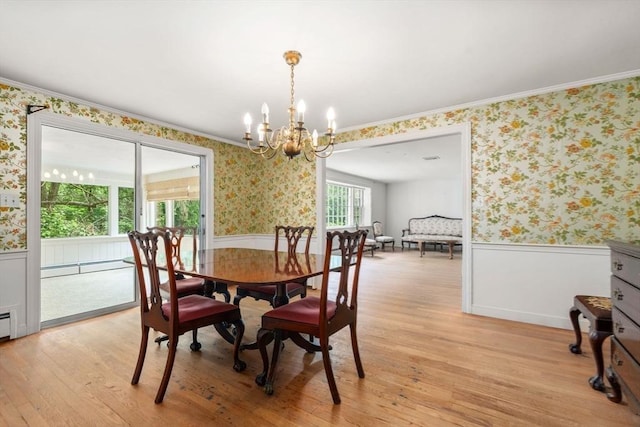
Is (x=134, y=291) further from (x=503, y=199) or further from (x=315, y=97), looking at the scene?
(x=503, y=199)

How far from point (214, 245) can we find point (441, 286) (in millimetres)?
3358

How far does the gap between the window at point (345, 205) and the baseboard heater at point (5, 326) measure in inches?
248

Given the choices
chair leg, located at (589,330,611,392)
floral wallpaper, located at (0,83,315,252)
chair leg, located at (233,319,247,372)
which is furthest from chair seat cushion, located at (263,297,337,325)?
floral wallpaper, located at (0,83,315,252)

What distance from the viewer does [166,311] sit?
6.00ft

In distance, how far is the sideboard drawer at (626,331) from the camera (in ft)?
4.61

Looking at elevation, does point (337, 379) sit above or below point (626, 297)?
below

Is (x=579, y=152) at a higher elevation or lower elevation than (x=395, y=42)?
lower

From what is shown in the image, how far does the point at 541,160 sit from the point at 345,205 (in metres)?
6.25

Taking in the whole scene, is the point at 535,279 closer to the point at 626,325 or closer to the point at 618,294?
the point at 618,294

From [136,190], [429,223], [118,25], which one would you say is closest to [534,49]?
[118,25]

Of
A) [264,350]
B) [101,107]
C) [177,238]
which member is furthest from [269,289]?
[101,107]

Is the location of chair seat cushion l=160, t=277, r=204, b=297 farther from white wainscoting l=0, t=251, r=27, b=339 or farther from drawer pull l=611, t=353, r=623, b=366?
drawer pull l=611, t=353, r=623, b=366

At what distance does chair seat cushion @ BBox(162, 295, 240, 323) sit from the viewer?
1.84 metres

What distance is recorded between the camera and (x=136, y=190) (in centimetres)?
353
